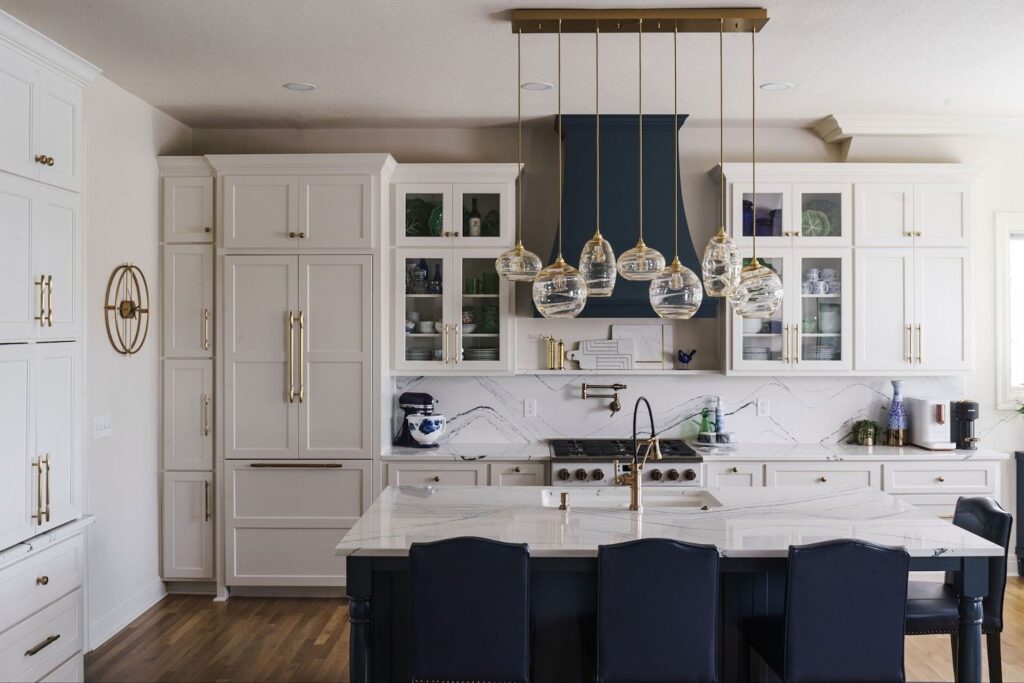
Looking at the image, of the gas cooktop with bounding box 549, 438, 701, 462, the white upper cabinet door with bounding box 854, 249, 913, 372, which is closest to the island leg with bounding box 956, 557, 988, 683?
the gas cooktop with bounding box 549, 438, 701, 462

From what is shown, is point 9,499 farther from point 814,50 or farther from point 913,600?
point 814,50

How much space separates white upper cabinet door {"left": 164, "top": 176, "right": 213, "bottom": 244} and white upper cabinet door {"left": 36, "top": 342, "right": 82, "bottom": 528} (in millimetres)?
1409

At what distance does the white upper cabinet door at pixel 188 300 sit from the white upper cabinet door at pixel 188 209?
0.23ft

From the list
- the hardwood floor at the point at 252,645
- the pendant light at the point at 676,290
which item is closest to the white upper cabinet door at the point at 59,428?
the hardwood floor at the point at 252,645

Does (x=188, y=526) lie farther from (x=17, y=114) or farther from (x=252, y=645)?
(x=17, y=114)

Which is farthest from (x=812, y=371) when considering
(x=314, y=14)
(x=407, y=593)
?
(x=314, y=14)

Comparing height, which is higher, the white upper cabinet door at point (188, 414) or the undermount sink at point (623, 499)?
the white upper cabinet door at point (188, 414)

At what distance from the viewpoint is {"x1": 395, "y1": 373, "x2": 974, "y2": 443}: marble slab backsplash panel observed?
204 inches

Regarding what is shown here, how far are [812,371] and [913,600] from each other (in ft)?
6.75

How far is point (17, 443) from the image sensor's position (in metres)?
3.12

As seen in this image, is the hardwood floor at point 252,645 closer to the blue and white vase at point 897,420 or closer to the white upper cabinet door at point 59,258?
the blue and white vase at point 897,420

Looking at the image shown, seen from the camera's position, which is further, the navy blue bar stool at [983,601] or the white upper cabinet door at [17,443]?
the white upper cabinet door at [17,443]

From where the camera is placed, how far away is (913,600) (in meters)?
2.98

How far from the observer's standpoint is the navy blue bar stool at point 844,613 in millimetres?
2447
